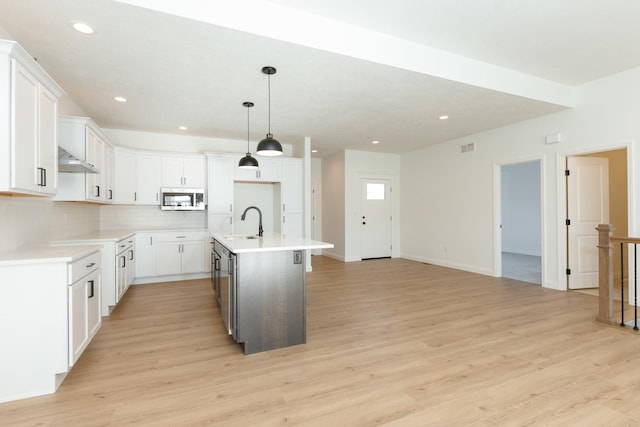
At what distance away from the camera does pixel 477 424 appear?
1835 millimetres

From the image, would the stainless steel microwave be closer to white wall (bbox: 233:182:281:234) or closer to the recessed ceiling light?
white wall (bbox: 233:182:281:234)

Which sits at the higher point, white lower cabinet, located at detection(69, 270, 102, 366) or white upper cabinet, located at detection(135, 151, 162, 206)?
white upper cabinet, located at detection(135, 151, 162, 206)

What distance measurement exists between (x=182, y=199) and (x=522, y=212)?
29.2 ft

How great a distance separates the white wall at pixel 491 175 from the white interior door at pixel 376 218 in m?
0.44

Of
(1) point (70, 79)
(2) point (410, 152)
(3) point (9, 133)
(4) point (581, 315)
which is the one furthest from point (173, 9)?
(2) point (410, 152)

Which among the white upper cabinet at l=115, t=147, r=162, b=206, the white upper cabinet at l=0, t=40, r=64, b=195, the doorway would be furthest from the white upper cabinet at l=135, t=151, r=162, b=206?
the doorway

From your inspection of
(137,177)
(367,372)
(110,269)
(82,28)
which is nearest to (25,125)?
(82,28)

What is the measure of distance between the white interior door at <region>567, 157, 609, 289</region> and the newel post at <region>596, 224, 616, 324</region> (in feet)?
4.90

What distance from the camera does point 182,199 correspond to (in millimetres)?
5891

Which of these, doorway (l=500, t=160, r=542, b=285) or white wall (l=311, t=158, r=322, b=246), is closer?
doorway (l=500, t=160, r=542, b=285)

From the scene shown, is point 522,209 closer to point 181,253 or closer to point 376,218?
point 376,218

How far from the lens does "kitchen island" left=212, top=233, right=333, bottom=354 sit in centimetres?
278

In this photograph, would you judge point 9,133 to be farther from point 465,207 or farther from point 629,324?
point 465,207

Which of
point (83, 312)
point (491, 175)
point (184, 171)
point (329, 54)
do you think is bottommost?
point (83, 312)
